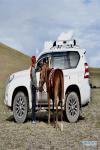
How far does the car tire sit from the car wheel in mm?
1239

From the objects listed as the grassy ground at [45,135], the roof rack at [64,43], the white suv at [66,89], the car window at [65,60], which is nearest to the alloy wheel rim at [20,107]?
the white suv at [66,89]

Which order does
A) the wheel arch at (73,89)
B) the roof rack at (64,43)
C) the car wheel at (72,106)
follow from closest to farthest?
the car wheel at (72,106), the wheel arch at (73,89), the roof rack at (64,43)

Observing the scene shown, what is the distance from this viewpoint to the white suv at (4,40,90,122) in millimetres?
16703

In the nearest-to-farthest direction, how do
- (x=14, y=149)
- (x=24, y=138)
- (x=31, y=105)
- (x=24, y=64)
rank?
1. (x=14, y=149)
2. (x=24, y=138)
3. (x=31, y=105)
4. (x=24, y=64)

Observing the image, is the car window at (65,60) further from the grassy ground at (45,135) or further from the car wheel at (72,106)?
the grassy ground at (45,135)

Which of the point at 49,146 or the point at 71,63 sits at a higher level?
the point at 71,63

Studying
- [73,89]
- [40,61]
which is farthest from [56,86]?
[40,61]

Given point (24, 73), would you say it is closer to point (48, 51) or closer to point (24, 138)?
point (48, 51)

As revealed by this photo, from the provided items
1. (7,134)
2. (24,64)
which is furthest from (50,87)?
(24,64)

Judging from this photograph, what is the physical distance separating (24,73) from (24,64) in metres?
114

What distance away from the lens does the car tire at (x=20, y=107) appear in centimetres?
1670

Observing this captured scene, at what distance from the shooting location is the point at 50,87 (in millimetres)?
15859

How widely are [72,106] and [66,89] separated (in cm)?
54

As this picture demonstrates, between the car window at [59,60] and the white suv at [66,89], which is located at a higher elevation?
the car window at [59,60]
